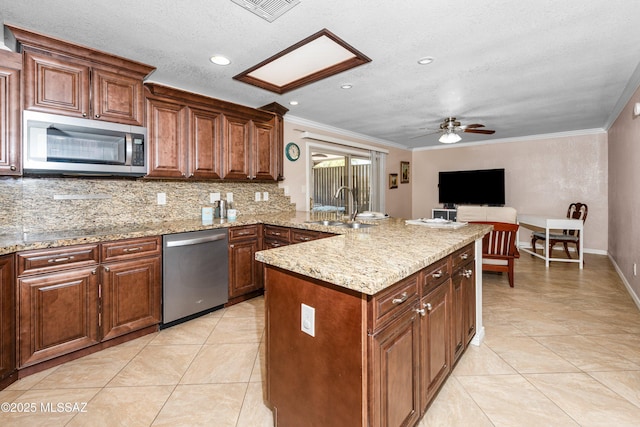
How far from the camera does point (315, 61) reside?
101 inches

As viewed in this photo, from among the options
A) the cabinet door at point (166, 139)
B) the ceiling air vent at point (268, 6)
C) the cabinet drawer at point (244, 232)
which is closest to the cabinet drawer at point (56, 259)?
the cabinet door at point (166, 139)

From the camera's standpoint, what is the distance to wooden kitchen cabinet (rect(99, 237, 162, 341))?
2.18 m

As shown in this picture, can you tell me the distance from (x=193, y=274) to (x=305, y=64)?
6.97 feet

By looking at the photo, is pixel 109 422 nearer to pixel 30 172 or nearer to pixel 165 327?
pixel 165 327

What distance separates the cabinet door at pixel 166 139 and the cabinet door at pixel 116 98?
0.38 feet

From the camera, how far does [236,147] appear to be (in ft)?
10.8

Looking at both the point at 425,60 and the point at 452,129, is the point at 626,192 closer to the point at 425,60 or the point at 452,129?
the point at 452,129

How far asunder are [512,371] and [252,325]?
1.98 meters

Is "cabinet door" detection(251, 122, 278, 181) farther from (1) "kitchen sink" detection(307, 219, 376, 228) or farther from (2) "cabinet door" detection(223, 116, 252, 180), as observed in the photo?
(1) "kitchen sink" detection(307, 219, 376, 228)

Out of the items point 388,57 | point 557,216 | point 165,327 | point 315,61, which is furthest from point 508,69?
point 557,216

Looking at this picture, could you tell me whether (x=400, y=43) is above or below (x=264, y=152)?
above

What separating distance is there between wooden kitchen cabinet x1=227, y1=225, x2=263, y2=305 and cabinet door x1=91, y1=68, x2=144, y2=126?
131cm

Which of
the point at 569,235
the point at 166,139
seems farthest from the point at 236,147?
the point at 569,235

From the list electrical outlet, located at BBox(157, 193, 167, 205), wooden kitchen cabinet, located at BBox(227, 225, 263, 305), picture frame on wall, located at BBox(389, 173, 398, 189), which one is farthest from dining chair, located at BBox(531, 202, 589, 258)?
electrical outlet, located at BBox(157, 193, 167, 205)
